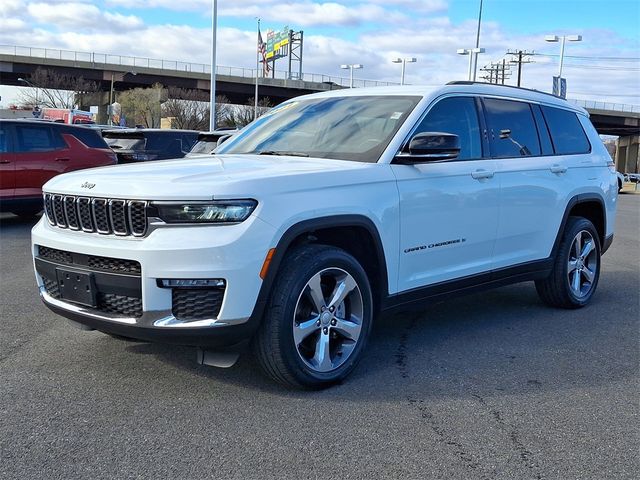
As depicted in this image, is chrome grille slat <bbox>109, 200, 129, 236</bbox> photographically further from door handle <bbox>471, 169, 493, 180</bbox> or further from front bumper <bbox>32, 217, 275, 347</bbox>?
door handle <bbox>471, 169, 493, 180</bbox>

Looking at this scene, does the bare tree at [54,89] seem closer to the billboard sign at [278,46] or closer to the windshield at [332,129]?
the billboard sign at [278,46]

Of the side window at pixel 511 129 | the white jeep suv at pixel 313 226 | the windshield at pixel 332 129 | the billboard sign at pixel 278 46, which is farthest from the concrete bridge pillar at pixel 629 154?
the windshield at pixel 332 129

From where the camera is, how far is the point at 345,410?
3.76 meters

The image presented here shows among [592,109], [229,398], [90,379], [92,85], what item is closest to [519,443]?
[229,398]

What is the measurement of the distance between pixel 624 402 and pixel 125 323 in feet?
9.61

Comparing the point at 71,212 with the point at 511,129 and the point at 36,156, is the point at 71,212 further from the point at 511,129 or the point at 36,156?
the point at 36,156

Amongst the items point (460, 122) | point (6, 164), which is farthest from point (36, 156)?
point (460, 122)

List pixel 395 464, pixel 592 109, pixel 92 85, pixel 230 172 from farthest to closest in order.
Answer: pixel 592 109, pixel 92 85, pixel 230 172, pixel 395 464

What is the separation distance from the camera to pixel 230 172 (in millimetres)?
3965

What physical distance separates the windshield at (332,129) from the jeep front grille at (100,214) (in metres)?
1.46

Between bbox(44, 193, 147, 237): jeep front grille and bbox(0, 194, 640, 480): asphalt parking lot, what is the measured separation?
95 cm

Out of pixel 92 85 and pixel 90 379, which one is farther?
pixel 92 85

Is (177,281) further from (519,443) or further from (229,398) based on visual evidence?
(519,443)

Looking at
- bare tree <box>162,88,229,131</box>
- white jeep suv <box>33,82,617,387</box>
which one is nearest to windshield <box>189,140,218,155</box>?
white jeep suv <box>33,82,617,387</box>
